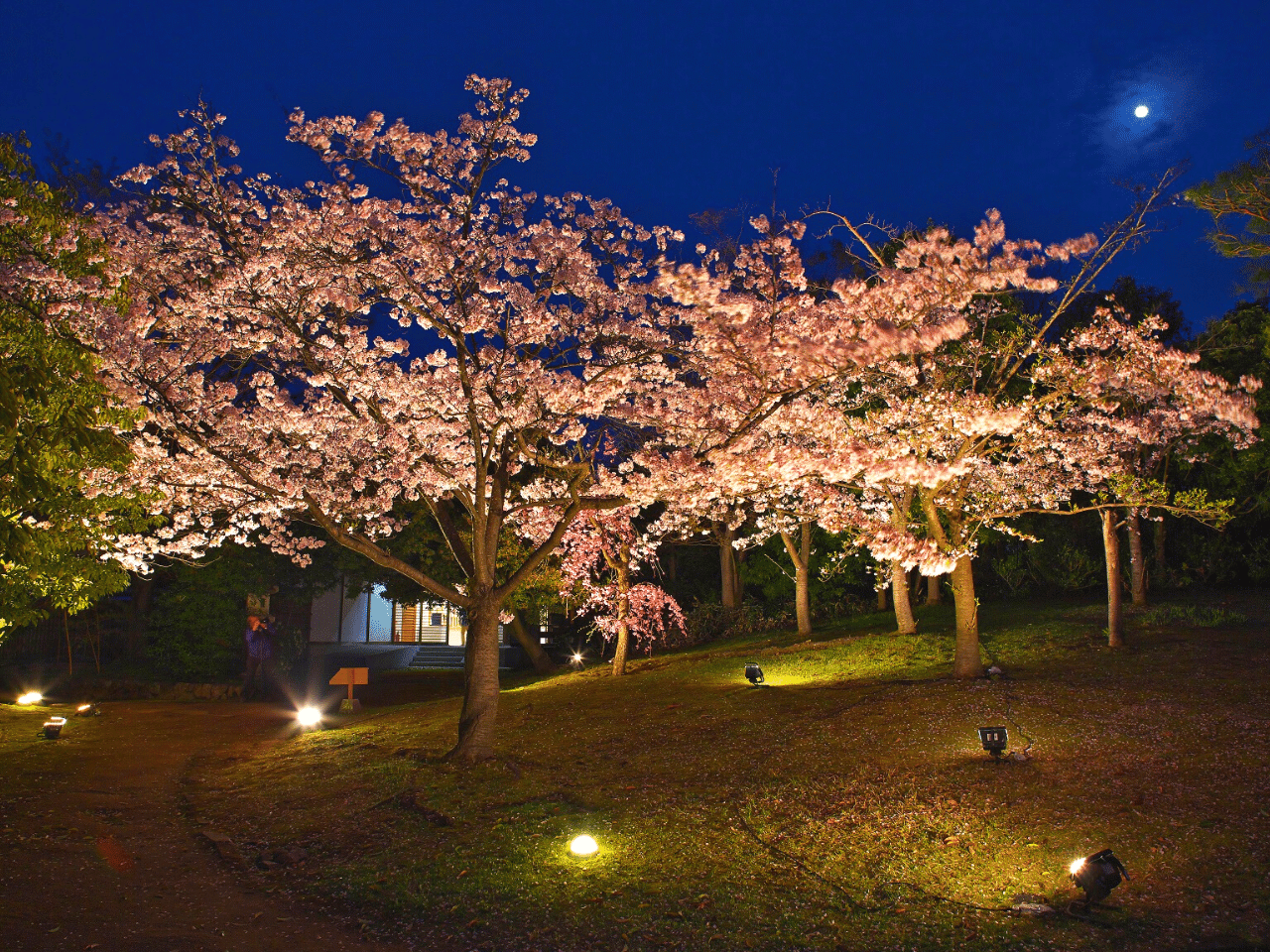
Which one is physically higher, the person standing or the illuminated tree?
the illuminated tree

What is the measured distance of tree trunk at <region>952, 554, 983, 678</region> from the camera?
11094mm

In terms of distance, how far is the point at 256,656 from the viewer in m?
15.9

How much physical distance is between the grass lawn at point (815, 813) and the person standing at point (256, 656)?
5215mm

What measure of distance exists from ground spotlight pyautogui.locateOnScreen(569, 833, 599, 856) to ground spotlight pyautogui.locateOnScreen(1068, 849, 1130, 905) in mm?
3470

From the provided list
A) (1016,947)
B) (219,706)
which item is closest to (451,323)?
(1016,947)

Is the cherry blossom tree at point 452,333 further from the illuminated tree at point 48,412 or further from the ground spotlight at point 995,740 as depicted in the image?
the ground spotlight at point 995,740

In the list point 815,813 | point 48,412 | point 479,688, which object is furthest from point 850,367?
point 48,412

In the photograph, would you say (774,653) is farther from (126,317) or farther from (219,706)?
(126,317)

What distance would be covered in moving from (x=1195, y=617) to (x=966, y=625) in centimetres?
533

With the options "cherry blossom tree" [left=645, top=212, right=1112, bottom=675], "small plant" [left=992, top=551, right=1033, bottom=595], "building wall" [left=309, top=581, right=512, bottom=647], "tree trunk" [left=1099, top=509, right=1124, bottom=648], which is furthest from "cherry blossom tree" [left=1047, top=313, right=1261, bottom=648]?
"building wall" [left=309, top=581, right=512, bottom=647]

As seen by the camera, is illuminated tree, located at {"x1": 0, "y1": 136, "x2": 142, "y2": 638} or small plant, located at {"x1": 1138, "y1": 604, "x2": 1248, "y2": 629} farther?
small plant, located at {"x1": 1138, "y1": 604, "x2": 1248, "y2": 629}

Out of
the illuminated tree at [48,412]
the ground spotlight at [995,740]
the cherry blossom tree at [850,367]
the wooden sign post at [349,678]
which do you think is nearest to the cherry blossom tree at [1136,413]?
the cherry blossom tree at [850,367]

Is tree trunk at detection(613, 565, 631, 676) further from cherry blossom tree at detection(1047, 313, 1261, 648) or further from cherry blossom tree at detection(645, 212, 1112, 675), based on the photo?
cherry blossom tree at detection(1047, 313, 1261, 648)

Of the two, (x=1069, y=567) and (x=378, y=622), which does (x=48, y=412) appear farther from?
(x=378, y=622)
